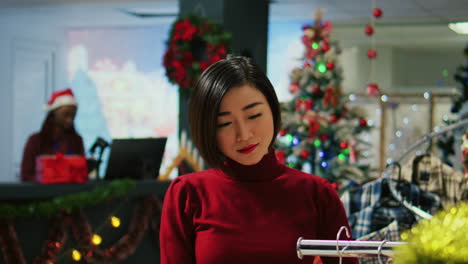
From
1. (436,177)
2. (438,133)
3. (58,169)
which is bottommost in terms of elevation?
(58,169)

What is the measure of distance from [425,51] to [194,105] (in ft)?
33.8

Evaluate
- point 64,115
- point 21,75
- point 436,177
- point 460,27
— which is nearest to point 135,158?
point 64,115

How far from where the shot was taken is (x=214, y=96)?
138 cm

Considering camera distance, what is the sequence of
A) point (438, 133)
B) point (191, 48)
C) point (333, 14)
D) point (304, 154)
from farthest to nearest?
point (333, 14) → point (304, 154) → point (191, 48) → point (438, 133)

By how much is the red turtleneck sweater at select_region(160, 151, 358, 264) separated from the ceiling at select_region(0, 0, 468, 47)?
22.9 feet

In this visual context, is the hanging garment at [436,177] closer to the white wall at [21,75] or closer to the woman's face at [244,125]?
the woman's face at [244,125]

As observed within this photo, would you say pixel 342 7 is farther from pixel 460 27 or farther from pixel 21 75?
pixel 21 75

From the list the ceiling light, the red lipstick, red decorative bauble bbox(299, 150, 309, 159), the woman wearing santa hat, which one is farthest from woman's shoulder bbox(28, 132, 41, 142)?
the ceiling light

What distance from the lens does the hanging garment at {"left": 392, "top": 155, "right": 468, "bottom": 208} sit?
3.00 meters

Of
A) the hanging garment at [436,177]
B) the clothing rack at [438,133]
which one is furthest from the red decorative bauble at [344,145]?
the clothing rack at [438,133]

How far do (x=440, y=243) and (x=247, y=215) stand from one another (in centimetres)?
85

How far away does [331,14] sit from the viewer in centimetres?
922

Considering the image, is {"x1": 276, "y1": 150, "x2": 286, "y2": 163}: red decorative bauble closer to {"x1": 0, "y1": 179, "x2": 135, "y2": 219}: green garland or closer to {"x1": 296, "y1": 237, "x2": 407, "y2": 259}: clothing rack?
{"x1": 0, "y1": 179, "x2": 135, "y2": 219}: green garland

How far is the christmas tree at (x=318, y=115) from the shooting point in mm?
6895
